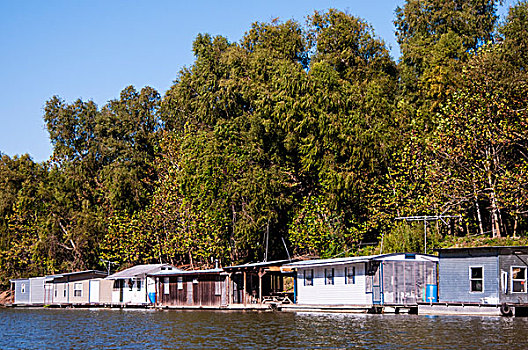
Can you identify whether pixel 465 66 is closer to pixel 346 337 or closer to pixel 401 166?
pixel 401 166

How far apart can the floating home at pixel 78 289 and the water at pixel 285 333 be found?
29.5 meters

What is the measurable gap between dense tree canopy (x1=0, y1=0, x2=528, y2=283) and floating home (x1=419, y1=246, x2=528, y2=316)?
9.95m

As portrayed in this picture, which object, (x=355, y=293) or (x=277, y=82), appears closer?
(x=355, y=293)

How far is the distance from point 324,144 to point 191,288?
18946 mm

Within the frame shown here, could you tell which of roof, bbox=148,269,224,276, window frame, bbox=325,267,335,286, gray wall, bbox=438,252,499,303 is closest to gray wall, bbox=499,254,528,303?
gray wall, bbox=438,252,499,303

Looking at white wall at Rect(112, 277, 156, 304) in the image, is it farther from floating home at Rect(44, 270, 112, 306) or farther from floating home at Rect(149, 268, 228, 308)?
floating home at Rect(149, 268, 228, 308)

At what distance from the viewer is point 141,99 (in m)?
95.8

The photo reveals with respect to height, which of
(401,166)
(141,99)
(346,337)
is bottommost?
(346,337)

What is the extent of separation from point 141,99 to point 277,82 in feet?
103

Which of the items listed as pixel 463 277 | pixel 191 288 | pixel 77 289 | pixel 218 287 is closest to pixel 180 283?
pixel 191 288

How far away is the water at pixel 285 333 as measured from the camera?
109ft

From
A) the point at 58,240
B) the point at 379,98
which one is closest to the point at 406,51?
the point at 379,98

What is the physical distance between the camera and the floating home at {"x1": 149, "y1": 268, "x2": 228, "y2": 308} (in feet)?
217

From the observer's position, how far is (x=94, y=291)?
83688 millimetres
